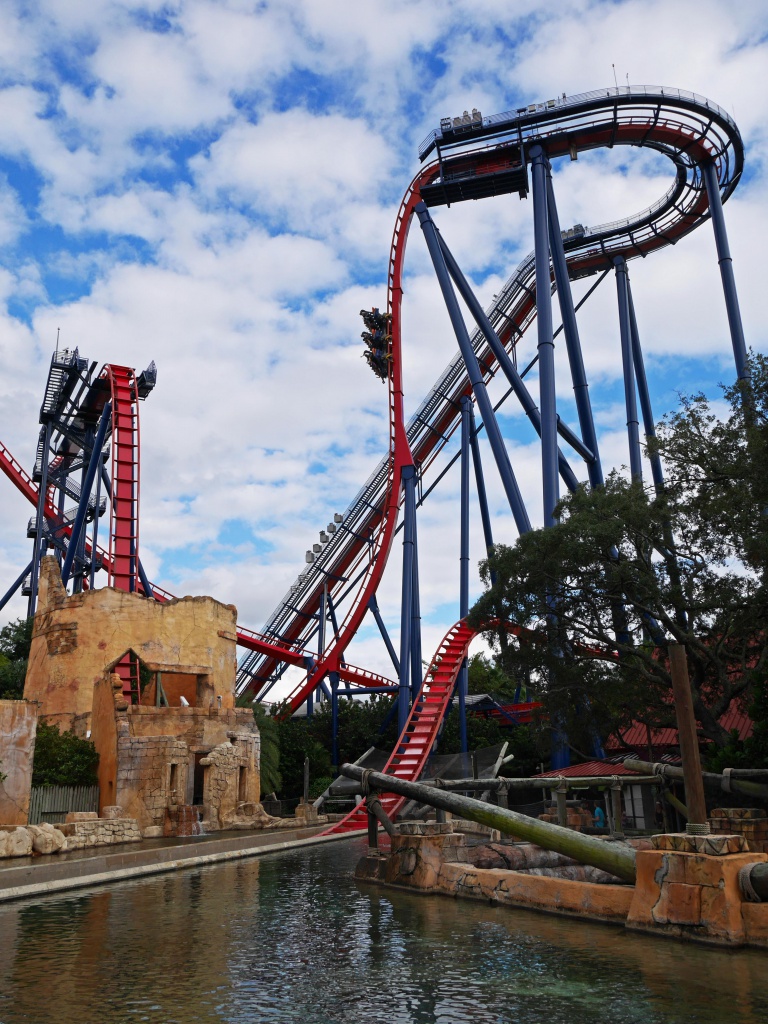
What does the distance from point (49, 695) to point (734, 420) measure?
1581 centimetres

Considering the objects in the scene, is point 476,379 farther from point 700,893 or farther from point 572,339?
point 700,893

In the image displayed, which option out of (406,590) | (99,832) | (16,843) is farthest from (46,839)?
(406,590)

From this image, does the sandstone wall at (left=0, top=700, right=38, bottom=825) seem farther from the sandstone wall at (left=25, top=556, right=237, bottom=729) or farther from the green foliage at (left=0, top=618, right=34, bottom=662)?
the green foliage at (left=0, top=618, right=34, bottom=662)

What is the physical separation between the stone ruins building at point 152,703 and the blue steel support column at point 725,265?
1355 centimetres

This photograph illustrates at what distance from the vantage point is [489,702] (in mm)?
30078

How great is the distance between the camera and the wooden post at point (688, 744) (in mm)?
6371

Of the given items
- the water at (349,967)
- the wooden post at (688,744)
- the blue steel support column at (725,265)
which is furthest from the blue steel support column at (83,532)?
the wooden post at (688,744)

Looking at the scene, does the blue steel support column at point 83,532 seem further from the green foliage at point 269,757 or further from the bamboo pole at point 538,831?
the bamboo pole at point 538,831

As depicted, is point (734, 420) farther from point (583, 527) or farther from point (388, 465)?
point (388, 465)

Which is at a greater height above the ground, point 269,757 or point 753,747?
point 269,757

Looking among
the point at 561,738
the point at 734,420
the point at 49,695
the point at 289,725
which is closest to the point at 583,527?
the point at 734,420

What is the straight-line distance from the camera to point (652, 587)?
15.1 metres

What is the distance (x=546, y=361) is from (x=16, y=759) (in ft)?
44.3

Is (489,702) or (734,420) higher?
(734,420)
